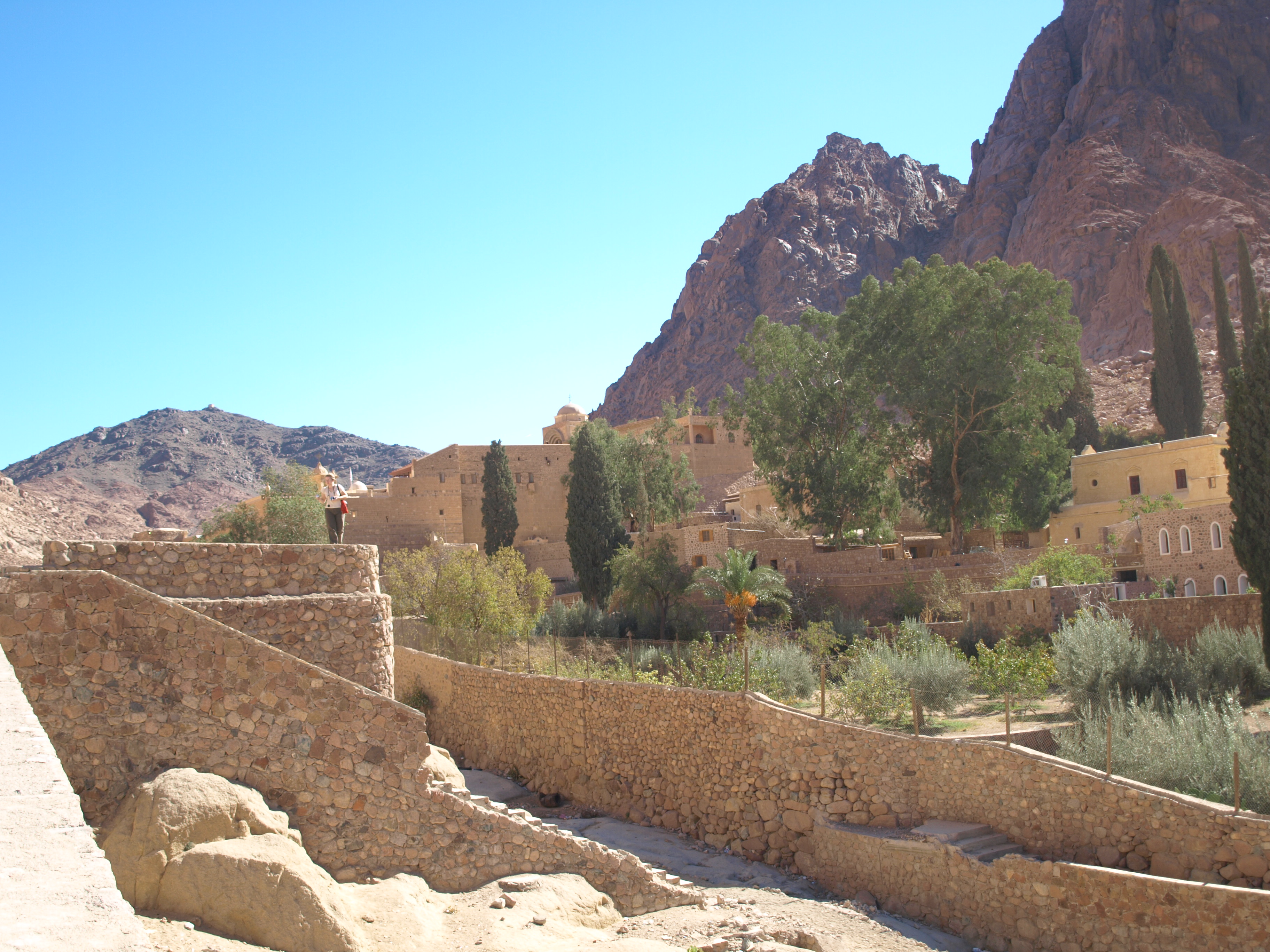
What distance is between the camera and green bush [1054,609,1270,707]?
14.9 m

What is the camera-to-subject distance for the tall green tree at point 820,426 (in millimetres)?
31016

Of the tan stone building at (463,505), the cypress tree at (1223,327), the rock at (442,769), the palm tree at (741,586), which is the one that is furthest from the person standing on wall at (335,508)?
the cypress tree at (1223,327)

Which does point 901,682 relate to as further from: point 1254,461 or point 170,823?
point 170,823

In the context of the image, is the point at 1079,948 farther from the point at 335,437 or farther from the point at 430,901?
the point at 335,437

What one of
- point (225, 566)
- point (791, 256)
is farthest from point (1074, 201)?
point (225, 566)

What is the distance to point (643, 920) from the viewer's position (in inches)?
403

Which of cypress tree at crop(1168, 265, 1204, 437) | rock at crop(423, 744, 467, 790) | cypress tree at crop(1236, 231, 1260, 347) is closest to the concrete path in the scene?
rock at crop(423, 744, 467, 790)

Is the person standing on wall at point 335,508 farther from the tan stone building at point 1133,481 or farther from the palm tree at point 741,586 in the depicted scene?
the tan stone building at point 1133,481

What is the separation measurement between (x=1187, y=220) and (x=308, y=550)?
7884cm

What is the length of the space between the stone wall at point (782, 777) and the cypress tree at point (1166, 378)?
1510 inches

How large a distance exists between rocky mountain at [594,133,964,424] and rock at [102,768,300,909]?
97.3 m

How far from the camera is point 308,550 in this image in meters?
10.0

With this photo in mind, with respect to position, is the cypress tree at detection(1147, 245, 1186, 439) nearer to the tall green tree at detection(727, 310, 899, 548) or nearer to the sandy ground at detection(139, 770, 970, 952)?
the tall green tree at detection(727, 310, 899, 548)

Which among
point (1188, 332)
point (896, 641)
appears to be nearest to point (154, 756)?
point (896, 641)
